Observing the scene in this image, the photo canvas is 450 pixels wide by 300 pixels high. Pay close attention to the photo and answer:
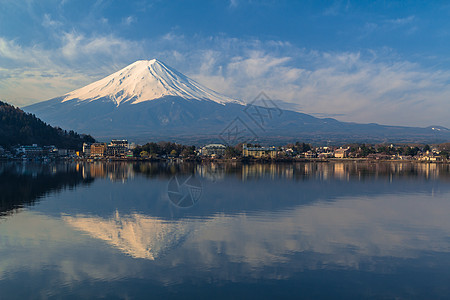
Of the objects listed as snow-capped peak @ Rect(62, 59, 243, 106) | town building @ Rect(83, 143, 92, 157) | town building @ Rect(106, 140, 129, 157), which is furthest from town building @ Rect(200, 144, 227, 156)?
snow-capped peak @ Rect(62, 59, 243, 106)

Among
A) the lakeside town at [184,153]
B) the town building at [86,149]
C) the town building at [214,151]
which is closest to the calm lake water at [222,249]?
the lakeside town at [184,153]

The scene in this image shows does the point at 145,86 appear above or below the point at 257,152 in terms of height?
above

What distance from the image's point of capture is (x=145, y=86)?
5615 inches

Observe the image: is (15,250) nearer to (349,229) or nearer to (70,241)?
(70,241)

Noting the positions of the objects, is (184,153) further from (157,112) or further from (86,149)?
(157,112)

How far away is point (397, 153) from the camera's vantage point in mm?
60844

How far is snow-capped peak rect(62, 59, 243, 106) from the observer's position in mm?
140500

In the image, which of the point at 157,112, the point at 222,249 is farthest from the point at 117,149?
the point at 157,112

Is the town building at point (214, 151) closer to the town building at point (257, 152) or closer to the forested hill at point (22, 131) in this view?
the town building at point (257, 152)

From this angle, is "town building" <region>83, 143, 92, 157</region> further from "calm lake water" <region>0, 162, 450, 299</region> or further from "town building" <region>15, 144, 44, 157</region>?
"calm lake water" <region>0, 162, 450, 299</region>

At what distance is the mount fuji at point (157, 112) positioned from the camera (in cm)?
12231

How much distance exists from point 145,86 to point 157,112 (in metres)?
14.3

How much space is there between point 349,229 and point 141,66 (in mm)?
141386

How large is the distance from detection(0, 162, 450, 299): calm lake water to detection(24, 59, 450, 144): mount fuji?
10177 centimetres
